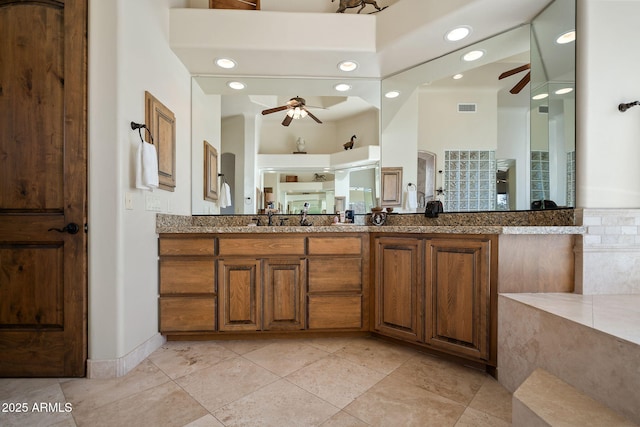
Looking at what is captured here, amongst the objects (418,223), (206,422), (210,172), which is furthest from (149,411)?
(418,223)

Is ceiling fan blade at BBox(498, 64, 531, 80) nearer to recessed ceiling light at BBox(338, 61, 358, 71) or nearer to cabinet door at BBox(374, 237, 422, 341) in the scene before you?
recessed ceiling light at BBox(338, 61, 358, 71)

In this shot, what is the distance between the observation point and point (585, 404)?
106cm

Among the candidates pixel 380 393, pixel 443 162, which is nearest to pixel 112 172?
pixel 380 393

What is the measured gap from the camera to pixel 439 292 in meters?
1.82

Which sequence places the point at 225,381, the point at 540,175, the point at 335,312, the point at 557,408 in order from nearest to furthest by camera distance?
the point at 557,408, the point at 225,381, the point at 540,175, the point at 335,312

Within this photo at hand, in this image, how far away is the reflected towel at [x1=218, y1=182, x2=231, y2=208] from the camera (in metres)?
2.71

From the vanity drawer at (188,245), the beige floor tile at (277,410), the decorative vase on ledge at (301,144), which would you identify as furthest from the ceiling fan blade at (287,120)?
the beige floor tile at (277,410)

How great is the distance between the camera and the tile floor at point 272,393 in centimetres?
130

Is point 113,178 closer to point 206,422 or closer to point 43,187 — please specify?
point 43,187

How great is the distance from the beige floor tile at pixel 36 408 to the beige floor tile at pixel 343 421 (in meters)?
1.20

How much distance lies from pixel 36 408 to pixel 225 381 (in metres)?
0.89

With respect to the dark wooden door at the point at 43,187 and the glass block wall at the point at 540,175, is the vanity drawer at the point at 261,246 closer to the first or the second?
the dark wooden door at the point at 43,187

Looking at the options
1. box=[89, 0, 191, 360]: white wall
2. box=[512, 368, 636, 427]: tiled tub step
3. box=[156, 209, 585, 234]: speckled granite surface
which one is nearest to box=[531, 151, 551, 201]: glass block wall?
box=[156, 209, 585, 234]: speckled granite surface

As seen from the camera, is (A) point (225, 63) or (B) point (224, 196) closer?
(A) point (225, 63)
